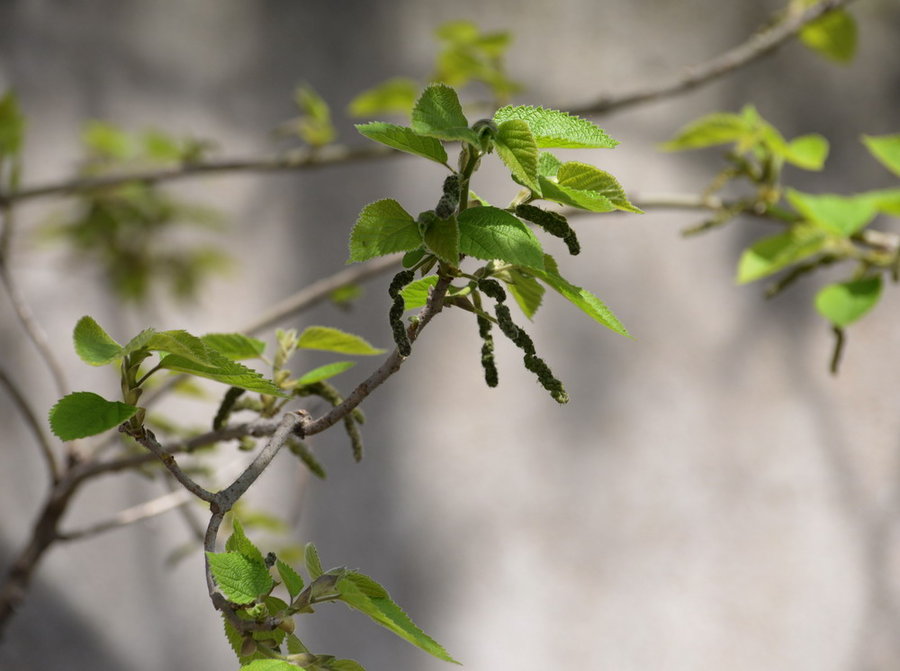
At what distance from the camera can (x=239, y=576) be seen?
248 mm

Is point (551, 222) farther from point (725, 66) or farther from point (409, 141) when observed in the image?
point (725, 66)

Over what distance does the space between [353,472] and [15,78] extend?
817mm

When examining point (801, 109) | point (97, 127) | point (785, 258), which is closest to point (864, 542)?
point (801, 109)

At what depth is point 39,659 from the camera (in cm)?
126

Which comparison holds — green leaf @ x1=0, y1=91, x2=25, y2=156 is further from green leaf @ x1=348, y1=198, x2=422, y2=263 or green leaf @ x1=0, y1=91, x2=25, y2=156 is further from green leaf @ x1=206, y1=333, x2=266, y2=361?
green leaf @ x1=348, y1=198, x2=422, y2=263

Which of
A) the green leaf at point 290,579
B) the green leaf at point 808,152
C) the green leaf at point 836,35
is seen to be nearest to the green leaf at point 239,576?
the green leaf at point 290,579

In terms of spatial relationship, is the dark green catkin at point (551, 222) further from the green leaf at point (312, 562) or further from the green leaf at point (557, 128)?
the green leaf at point (312, 562)

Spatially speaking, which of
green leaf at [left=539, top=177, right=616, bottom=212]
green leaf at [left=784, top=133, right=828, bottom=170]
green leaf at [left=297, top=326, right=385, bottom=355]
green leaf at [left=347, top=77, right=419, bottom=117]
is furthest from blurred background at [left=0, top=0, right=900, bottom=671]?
green leaf at [left=539, top=177, right=616, bottom=212]

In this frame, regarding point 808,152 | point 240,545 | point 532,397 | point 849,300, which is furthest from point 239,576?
point 532,397

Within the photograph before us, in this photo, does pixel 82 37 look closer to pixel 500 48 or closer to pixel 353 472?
pixel 353 472

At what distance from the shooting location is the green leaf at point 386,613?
0.23 m

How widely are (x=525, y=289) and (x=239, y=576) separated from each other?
0.45ft

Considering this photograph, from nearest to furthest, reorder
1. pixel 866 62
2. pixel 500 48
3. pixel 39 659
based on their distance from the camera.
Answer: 1. pixel 500 48
2. pixel 39 659
3. pixel 866 62

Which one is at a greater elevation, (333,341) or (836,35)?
(836,35)
